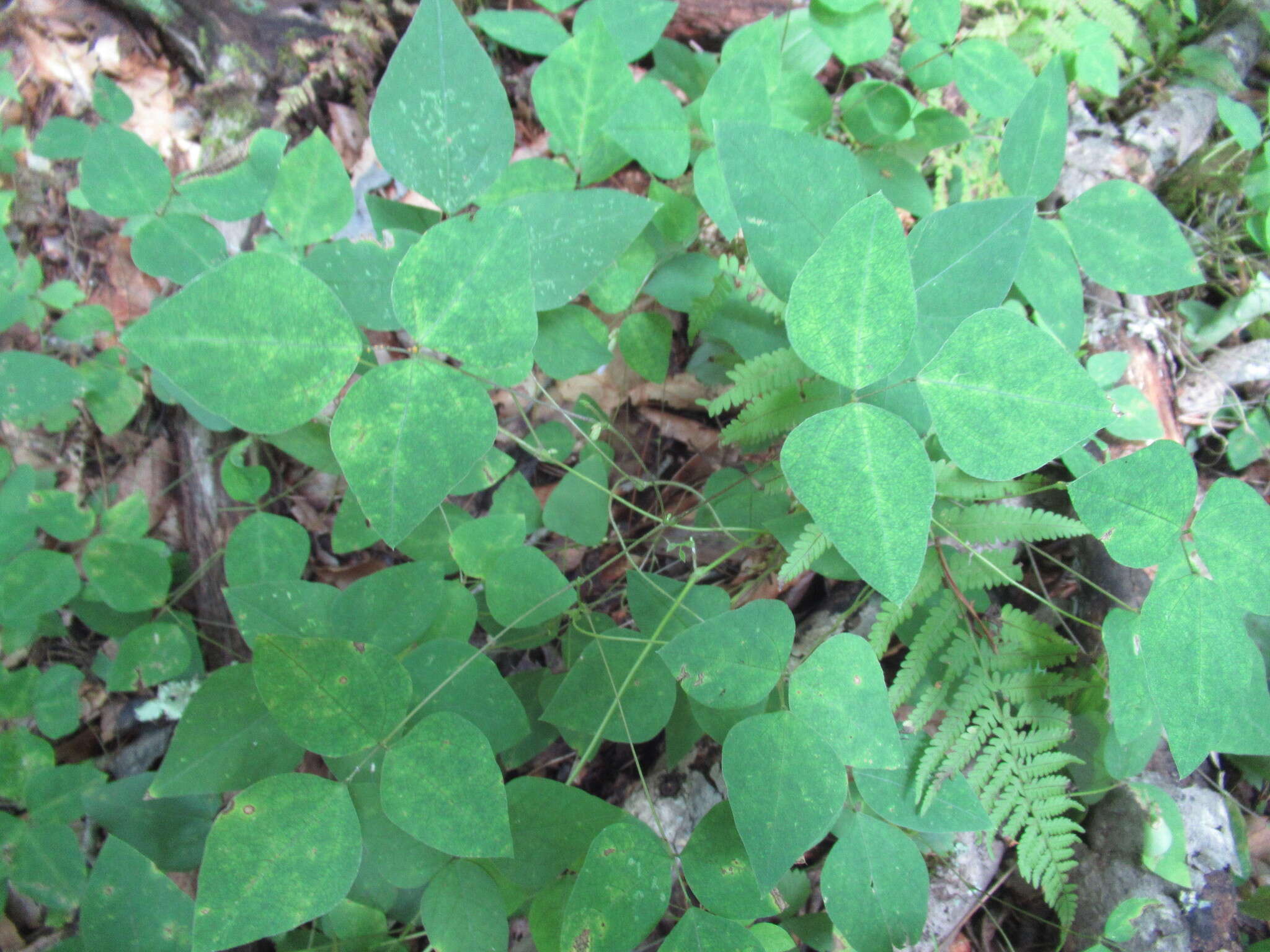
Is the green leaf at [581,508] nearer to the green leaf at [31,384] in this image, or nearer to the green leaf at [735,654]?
the green leaf at [735,654]

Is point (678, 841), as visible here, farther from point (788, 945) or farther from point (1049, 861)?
point (1049, 861)

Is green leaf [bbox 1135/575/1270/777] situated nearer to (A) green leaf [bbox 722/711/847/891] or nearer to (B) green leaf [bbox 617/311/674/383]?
(A) green leaf [bbox 722/711/847/891]

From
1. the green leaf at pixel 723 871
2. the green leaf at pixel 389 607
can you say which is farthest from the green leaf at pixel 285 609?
the green leaf at pixel 723 871

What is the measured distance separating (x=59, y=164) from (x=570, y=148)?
2.81 meters

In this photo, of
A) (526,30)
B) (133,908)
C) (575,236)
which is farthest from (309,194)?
(133,908)

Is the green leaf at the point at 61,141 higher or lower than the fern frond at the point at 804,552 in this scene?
lower

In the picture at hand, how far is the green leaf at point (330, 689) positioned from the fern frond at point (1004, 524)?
4.24ft

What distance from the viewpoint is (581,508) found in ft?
5.95

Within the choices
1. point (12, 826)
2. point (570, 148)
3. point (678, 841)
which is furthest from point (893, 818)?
point (12, 826)

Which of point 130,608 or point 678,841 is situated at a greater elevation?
point 678,841

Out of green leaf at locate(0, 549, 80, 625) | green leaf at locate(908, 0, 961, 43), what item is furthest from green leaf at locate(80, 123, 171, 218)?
green leaf at locate(908, 0, 961, 43)

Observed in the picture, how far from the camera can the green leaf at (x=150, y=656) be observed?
1949 millimetres

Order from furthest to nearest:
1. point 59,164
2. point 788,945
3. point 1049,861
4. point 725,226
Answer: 1. point 59,164
2. point 725,226
3. point 1049,861
4. point 788,945

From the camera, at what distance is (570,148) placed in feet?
5.54
